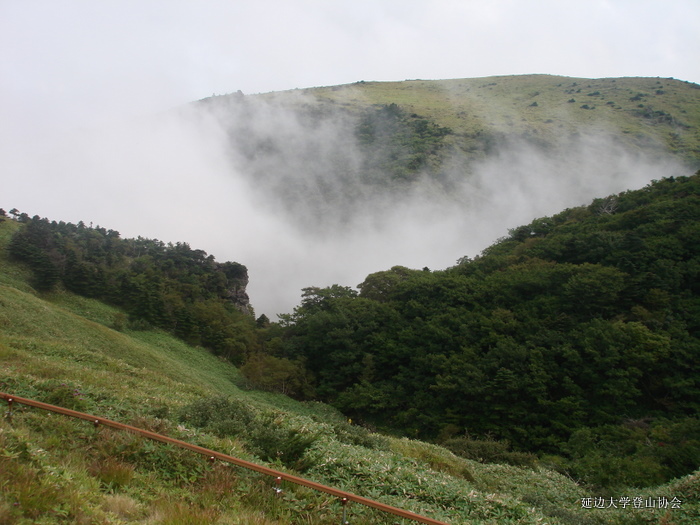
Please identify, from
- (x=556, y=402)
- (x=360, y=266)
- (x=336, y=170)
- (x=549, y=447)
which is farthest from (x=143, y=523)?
(x=336, y=170)

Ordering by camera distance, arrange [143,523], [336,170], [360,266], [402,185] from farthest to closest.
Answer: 1. [336,170]
2. [402,185]
3. [360,266]
4. [143,523]

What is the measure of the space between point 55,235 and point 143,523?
5636 cm

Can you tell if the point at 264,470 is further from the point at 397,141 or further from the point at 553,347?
the point at 397,141

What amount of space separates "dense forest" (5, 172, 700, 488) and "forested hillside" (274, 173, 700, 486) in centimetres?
13

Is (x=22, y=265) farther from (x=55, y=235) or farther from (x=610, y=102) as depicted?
(x=610, y=102)

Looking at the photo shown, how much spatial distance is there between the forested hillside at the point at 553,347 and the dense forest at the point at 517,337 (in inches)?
5.1

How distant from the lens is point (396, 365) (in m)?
40.7

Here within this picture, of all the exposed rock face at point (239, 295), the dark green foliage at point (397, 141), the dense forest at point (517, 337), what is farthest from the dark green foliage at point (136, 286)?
the dark green foliage at point (397, 141)

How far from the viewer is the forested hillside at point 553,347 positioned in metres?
25.3

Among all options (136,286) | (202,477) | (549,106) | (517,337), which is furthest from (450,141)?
(202,477)

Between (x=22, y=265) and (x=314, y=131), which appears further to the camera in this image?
(x=314, y=131)

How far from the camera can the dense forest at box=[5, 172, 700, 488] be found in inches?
1006

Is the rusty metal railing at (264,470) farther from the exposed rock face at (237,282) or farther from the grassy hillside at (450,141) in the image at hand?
the grassy hillside at (450,141)

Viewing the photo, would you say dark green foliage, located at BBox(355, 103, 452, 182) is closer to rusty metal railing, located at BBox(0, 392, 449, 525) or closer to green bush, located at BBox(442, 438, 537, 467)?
green bush, located at BBox(442, 438, 537, 467)
